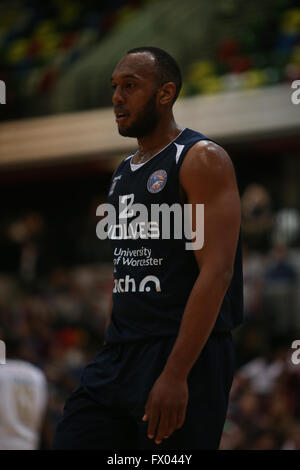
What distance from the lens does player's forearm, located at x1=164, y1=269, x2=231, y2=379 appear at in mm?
2184

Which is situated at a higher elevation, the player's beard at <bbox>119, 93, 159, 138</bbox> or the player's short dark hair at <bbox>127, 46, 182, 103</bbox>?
the player's short dark hair at <bbox>127, 46, 182, 103</bbox>

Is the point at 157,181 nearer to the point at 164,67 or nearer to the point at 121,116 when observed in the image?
the point at 121,116

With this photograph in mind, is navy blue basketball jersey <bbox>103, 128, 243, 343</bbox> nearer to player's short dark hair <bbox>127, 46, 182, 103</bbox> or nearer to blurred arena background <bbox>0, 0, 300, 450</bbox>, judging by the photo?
player's short dark hair <bbox>127, 46, 182, 103</bbox>

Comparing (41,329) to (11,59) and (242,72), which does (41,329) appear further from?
(11,59)

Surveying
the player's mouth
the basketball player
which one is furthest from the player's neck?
the player's mouth

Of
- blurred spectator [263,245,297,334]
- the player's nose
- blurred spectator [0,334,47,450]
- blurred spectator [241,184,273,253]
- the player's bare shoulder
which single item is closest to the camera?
the player's bare shoulder

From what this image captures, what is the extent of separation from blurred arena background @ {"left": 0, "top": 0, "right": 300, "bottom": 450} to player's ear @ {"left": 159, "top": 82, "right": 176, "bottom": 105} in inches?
196

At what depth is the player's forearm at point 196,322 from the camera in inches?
86.0

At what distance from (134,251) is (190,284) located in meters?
0.22

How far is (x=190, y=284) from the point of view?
2361mm

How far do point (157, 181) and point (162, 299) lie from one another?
0.37 meters

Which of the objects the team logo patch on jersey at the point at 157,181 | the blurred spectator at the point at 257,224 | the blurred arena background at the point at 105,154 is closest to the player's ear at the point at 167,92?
the team logo patch on jersey at the point at 157,181

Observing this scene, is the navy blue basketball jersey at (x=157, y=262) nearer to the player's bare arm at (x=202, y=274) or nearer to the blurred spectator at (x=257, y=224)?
the player's bare arm at (x=202, y=274)

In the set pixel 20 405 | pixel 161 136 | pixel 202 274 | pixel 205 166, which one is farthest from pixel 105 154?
pixel 202 274
